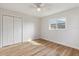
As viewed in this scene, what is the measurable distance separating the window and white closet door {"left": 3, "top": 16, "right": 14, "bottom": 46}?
2624 millimetres

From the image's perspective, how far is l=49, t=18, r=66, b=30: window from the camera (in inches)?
176

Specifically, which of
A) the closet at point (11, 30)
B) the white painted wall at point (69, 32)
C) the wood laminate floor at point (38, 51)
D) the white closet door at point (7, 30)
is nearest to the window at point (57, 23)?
the white painted wall at point (69, 32)

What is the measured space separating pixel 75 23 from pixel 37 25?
342cm

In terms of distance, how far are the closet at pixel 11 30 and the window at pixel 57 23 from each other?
2083 mm

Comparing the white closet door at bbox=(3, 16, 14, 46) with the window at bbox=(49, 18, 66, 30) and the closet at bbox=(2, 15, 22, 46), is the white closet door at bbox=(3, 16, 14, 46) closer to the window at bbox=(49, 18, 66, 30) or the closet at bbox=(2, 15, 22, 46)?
the closet at bbox=(2, 15, 22, 46)

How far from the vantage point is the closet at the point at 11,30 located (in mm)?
4036

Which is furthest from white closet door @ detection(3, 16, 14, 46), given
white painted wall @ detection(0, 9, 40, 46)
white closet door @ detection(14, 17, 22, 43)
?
white closet door @ detection(14, 17, 22, 43)

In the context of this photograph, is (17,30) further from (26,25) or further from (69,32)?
(69,32)

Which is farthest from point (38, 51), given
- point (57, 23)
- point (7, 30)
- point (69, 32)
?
point (57, 23)

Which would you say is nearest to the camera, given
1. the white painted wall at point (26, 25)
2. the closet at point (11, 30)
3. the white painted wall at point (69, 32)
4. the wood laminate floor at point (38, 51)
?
the wood laminate floor at point (38, 51)

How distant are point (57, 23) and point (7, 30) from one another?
2.92 m

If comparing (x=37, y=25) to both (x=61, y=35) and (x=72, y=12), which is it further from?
(x=72, y=12)

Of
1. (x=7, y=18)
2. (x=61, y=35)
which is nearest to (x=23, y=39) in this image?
(x=7, y=18)

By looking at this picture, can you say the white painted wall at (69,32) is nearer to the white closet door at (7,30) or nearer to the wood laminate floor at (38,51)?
the wood laminate floor at (38,51)
